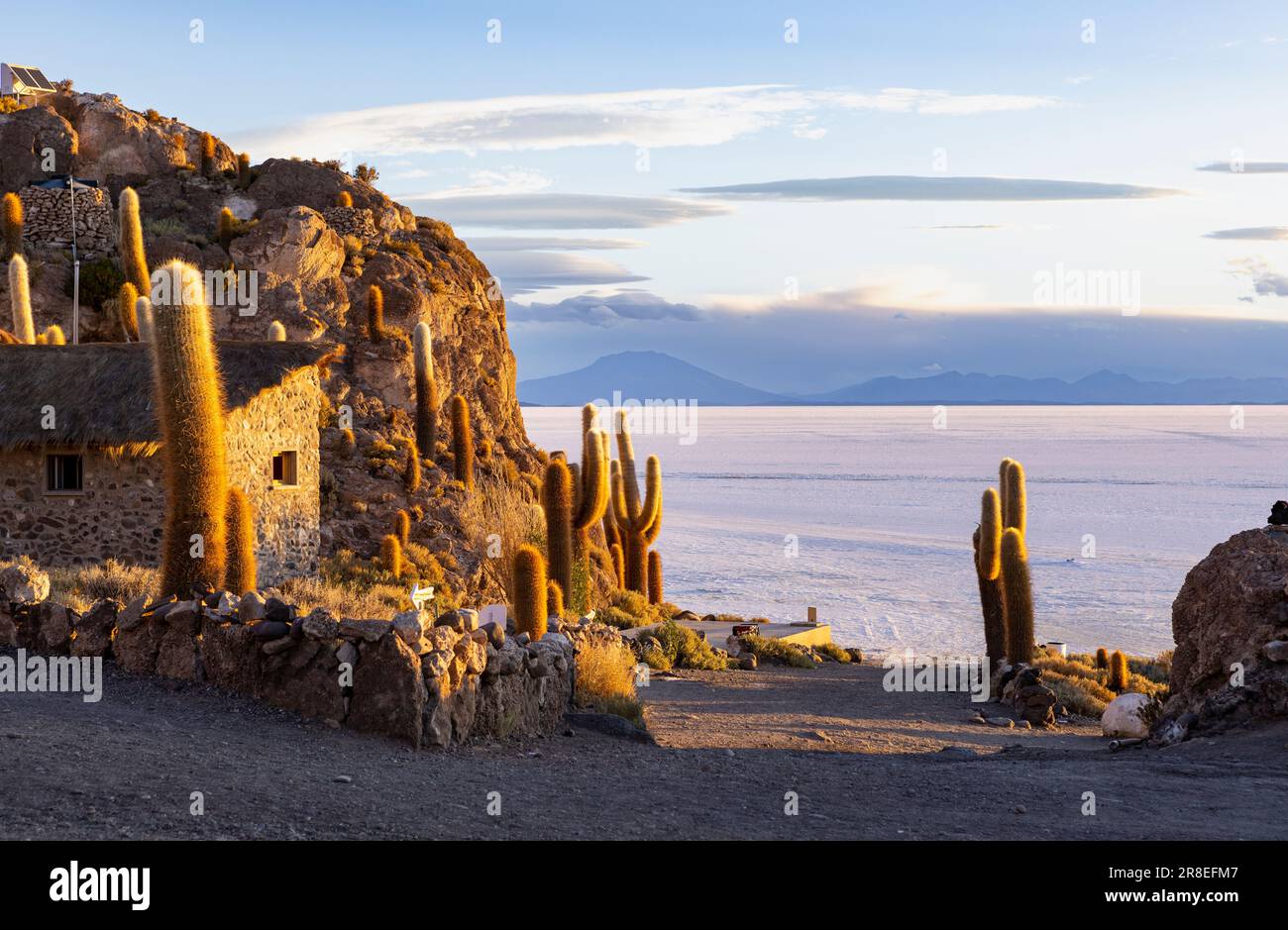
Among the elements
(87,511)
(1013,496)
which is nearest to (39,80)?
(87,511)

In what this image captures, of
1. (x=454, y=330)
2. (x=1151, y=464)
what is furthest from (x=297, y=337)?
(x=1151, y=464)

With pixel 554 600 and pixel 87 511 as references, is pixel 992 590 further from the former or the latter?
pixel 87 511

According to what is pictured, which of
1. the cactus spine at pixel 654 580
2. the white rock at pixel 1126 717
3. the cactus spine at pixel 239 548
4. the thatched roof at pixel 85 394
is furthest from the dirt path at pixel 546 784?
the cactus spine at pixel 654 580

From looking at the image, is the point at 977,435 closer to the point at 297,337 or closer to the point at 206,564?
the point at 297,337

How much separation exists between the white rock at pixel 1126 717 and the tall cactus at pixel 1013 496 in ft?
21.7

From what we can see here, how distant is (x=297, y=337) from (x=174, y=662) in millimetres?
25046

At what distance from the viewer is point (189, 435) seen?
13.7 m

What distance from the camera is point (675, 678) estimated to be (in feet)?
72.8

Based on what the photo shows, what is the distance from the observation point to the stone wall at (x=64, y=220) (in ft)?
124

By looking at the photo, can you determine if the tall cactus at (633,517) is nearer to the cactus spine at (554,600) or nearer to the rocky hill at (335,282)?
the rocky hill at (335,282)

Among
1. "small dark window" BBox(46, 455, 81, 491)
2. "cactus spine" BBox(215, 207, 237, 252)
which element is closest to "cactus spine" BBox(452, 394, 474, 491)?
"cactus spine" BBox(215, 207, 237, 252)

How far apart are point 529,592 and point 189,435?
4274 millimetres

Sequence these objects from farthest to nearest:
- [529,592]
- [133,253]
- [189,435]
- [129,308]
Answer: [133,253] < [129,308] < [529,592] < [189,435]

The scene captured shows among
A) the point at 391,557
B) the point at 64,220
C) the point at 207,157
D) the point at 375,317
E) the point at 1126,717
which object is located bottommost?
the point at 1126,717
